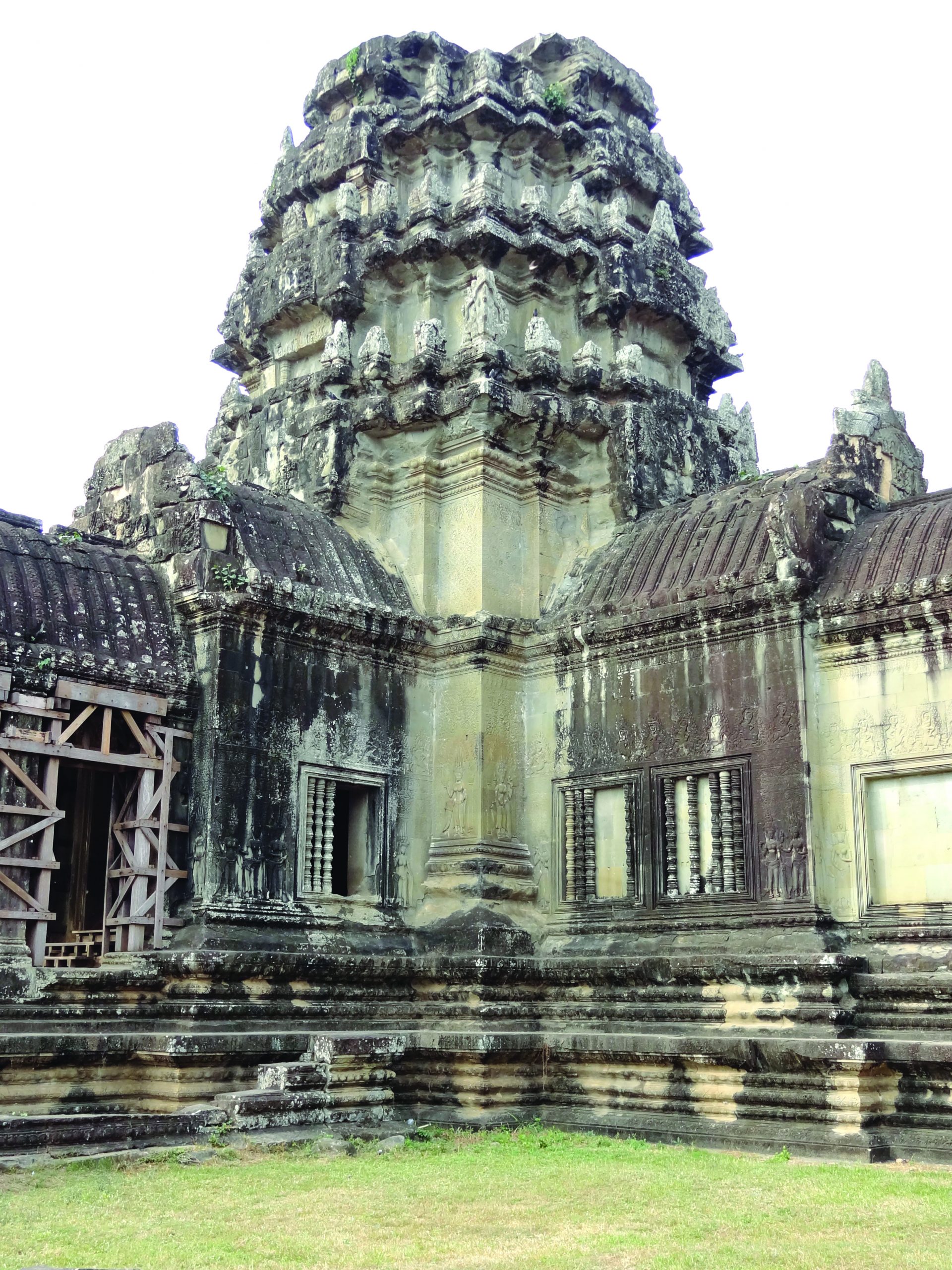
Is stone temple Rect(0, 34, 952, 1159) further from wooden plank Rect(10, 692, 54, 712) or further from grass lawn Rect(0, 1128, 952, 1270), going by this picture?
grass lawn Rect(0, 1128, 952, 1270)

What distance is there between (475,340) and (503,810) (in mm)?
5806

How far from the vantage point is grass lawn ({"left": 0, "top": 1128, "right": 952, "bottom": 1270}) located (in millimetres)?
7805

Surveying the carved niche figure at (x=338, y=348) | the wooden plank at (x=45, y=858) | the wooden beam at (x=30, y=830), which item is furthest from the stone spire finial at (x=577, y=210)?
the wooden beam at (x=30, y=830)

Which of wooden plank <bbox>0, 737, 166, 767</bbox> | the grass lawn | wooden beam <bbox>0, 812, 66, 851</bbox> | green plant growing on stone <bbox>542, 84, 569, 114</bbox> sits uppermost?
green plant growing on stone <bbox>542, 84, 569, 114</bbox>

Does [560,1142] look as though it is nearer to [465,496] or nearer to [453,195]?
[465,496]

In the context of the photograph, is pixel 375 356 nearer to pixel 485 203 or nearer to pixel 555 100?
pixel 485 203

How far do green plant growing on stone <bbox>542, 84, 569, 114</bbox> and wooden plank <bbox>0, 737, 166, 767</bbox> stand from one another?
10737mm

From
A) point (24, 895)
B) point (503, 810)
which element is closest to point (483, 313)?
point (503, 810)

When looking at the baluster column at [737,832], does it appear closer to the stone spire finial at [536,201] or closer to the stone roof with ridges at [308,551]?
the stone roof with ridges at [308,551]

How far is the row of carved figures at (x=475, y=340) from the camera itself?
17.6 metres

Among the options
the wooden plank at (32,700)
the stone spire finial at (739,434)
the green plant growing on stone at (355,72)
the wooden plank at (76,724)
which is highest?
the green plant growing on stone at (355,72)

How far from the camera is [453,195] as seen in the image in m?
19.0

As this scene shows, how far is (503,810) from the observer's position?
16094 millimetres

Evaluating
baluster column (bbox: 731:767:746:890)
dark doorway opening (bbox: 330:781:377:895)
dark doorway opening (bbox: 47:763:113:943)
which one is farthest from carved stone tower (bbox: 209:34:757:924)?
dark doorway opening (bbox: 47:763:113:943)
